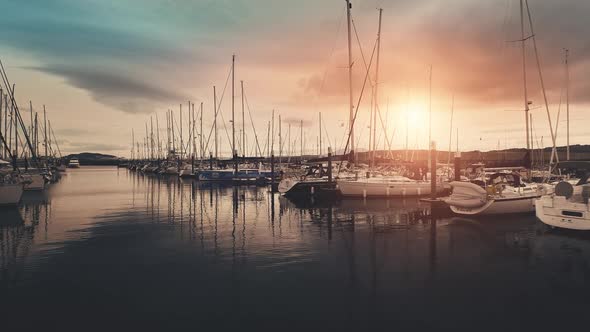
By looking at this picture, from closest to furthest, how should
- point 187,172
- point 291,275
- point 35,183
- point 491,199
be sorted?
point 291,275, point 491,199, point 35,183, point 187,172

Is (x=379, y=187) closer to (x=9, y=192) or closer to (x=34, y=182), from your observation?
(x=9, y=192)

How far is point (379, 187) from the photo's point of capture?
30953 mm

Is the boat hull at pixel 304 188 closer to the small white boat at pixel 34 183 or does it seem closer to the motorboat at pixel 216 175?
the motorboat at pixel 216 175

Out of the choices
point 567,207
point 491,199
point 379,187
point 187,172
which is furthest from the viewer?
point 187,172

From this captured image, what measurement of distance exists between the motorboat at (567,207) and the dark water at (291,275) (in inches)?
23.3

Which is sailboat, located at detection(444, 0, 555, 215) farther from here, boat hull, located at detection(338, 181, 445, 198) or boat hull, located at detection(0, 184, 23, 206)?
boat hull, located at detection(0, 184, 23, 206)

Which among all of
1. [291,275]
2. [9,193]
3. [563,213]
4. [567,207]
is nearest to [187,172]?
[9,193]

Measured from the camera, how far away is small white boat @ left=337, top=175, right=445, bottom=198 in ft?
101

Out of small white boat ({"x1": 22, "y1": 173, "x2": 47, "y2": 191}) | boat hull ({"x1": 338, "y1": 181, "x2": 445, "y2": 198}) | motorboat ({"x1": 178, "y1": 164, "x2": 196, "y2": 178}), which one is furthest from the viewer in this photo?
motorboat ({"x1": 178, "y1": 164, "x2": 196, "y2": 178})

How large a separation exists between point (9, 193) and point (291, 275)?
25.6m

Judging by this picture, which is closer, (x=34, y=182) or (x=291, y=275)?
(x=291, y=275)

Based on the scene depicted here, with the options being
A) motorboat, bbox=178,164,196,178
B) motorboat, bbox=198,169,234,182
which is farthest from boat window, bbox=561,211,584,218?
motorboat, bbox=178,164,196,178

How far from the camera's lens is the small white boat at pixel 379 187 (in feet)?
101

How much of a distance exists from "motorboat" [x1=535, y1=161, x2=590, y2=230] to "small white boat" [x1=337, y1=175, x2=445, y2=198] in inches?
562
